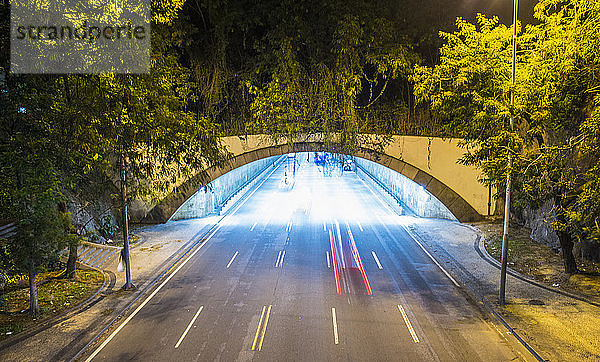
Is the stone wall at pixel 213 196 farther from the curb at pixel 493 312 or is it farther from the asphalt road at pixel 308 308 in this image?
the curb at pixel 493 312

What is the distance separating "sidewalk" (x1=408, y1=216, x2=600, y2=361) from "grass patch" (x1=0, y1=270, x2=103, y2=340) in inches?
525

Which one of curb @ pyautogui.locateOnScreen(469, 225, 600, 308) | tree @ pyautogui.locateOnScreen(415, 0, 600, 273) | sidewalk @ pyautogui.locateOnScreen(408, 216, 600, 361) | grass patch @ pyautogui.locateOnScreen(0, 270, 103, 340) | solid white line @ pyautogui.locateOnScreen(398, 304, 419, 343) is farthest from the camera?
curb @ pyautogui.locateOnScreen(469, 225, 600, 308)

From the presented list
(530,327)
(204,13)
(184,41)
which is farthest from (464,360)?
(204,13)

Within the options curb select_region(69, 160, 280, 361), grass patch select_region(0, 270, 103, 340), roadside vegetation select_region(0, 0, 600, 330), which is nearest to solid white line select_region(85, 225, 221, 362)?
curb select_region(69, 160, 280, 361)

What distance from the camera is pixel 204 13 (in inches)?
922

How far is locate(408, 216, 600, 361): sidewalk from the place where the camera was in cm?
963

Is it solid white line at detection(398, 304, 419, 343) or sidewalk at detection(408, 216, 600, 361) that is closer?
sidewalk at detection(408, 216, 600, 361)

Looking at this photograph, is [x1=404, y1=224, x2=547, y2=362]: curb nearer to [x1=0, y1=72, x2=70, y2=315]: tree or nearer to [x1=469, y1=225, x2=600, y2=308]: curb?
[x1=469, y1=225, x2=600, y2=308]: curb

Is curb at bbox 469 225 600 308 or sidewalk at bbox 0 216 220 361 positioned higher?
curb at bbox 469 225 600 308

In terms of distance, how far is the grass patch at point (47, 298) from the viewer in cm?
1108

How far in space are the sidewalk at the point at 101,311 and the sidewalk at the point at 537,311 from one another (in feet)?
38.0

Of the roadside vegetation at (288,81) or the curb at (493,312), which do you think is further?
the roadside vegetation at (288,81)

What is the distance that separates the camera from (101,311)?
12031 mm

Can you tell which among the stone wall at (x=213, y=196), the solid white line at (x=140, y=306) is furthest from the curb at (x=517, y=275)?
the stone wall at (x=213, y=196)
